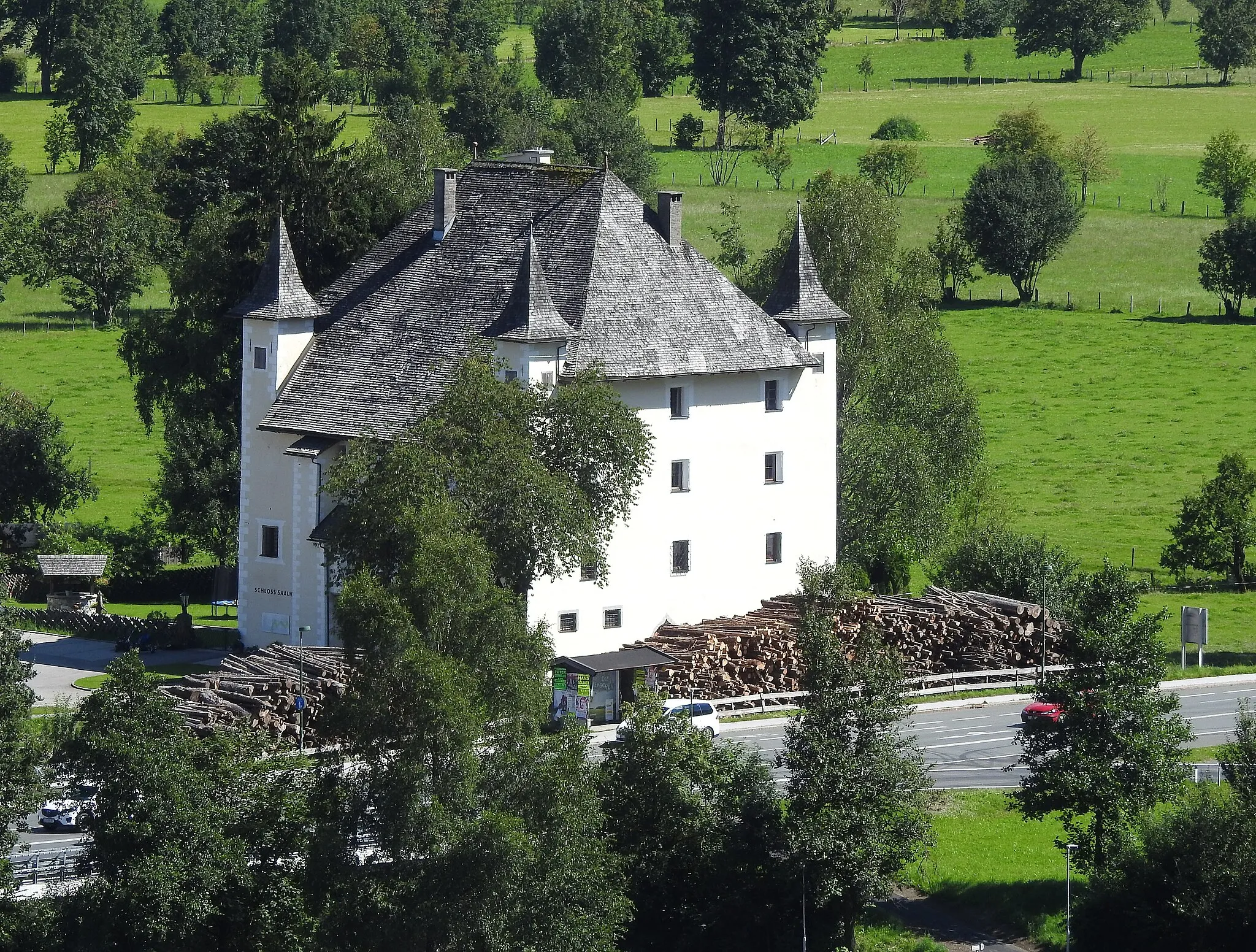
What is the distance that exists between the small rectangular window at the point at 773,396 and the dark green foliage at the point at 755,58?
10836 centimetres

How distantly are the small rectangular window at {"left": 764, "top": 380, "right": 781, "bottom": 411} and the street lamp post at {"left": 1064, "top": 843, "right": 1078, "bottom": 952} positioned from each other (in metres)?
26.5

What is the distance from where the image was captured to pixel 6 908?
51719mm

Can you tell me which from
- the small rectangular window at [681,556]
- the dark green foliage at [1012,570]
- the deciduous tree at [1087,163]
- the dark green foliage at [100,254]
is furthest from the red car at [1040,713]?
the deciduous tree at [1087,163]

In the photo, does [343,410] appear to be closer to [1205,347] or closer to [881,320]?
[881,320]

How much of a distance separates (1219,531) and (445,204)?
35344 millimetres

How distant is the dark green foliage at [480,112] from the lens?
17188 centimetres

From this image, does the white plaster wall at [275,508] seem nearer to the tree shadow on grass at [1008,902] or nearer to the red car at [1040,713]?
the red car at [1040,713]

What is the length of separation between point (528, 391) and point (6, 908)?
76.3 ft

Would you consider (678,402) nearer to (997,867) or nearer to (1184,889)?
(997,867)

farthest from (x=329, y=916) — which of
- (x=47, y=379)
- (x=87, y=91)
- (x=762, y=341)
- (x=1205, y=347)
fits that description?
(x=87, y=91)

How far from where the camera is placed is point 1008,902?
58.1m

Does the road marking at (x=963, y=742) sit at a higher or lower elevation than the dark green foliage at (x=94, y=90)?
lower

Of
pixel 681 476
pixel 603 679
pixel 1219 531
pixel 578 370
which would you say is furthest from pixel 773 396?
pixel 1219 531

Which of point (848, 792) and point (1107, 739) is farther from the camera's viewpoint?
point (1107, 739)
